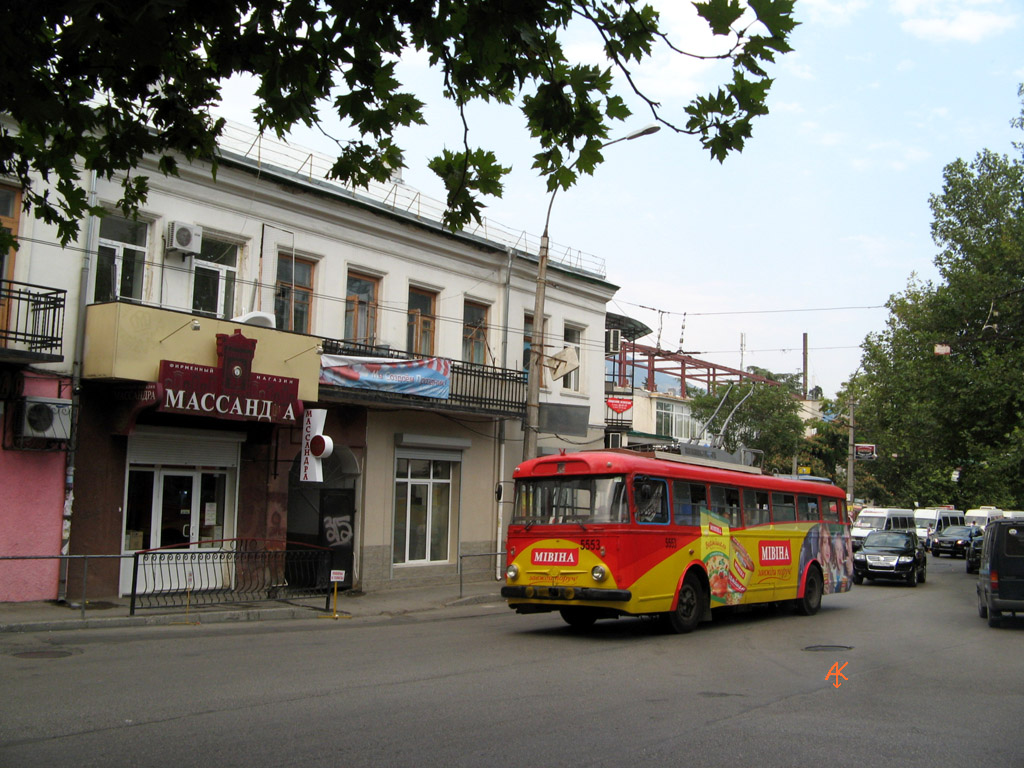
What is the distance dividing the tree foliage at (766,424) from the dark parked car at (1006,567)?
38007mm

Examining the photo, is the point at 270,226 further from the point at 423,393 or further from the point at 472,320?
the point at 472,320

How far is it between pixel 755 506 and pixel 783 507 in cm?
138

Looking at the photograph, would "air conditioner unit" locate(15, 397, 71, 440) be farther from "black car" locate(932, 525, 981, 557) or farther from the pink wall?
"black car" locate(932, 525, 981, 557)

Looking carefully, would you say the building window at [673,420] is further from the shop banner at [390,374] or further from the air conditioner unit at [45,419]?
the air conditioner unit at [45,419]

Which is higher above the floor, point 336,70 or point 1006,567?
point 336,70

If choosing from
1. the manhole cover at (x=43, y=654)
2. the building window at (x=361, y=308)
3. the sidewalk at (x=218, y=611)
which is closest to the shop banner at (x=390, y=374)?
the building window at (x=361, y=308)

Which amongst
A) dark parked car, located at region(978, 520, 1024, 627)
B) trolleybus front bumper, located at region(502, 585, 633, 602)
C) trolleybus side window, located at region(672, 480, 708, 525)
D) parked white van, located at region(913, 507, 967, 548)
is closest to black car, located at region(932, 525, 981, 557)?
parked white van, located at region(913, 507, 967, 548)

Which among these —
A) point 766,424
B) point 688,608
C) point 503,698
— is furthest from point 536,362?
point 766,424

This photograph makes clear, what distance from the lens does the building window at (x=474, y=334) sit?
82.2 feet

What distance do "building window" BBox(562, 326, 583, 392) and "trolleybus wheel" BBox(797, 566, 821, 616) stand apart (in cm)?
1044

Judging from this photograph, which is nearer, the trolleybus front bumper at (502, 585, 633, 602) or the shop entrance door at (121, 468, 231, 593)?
the trolleybus front bumper at (502, 585, 633, 602)

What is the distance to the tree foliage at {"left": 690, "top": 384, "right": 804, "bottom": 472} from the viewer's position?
2172 inches

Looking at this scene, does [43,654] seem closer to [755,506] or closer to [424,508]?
[755,506]

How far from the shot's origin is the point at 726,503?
54.4ft
